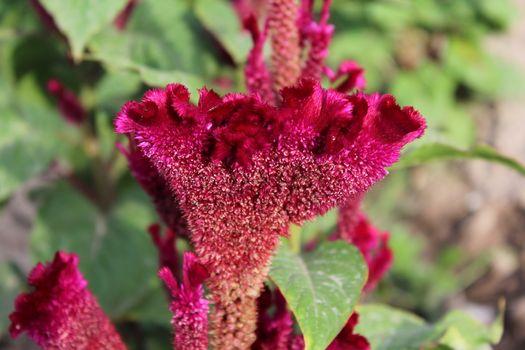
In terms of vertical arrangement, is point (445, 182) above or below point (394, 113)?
below

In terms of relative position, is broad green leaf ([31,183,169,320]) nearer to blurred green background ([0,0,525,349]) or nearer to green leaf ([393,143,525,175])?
blurred green background ([0,0,525,349])

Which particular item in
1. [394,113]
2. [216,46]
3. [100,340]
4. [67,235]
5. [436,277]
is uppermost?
[394,113]

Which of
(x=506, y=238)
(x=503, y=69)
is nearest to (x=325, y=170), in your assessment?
(x=506, y=238)

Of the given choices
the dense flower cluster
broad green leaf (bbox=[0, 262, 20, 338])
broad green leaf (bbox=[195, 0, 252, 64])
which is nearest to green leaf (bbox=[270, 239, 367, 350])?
the dense flower cluster

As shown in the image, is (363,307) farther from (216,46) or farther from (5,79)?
(5,79)

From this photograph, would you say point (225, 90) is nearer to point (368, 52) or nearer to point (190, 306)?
point (190, 306)

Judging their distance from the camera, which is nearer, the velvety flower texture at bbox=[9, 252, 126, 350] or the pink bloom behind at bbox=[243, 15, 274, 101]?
the velvety flower texture at bbox=[9, 252, 126, 350]
